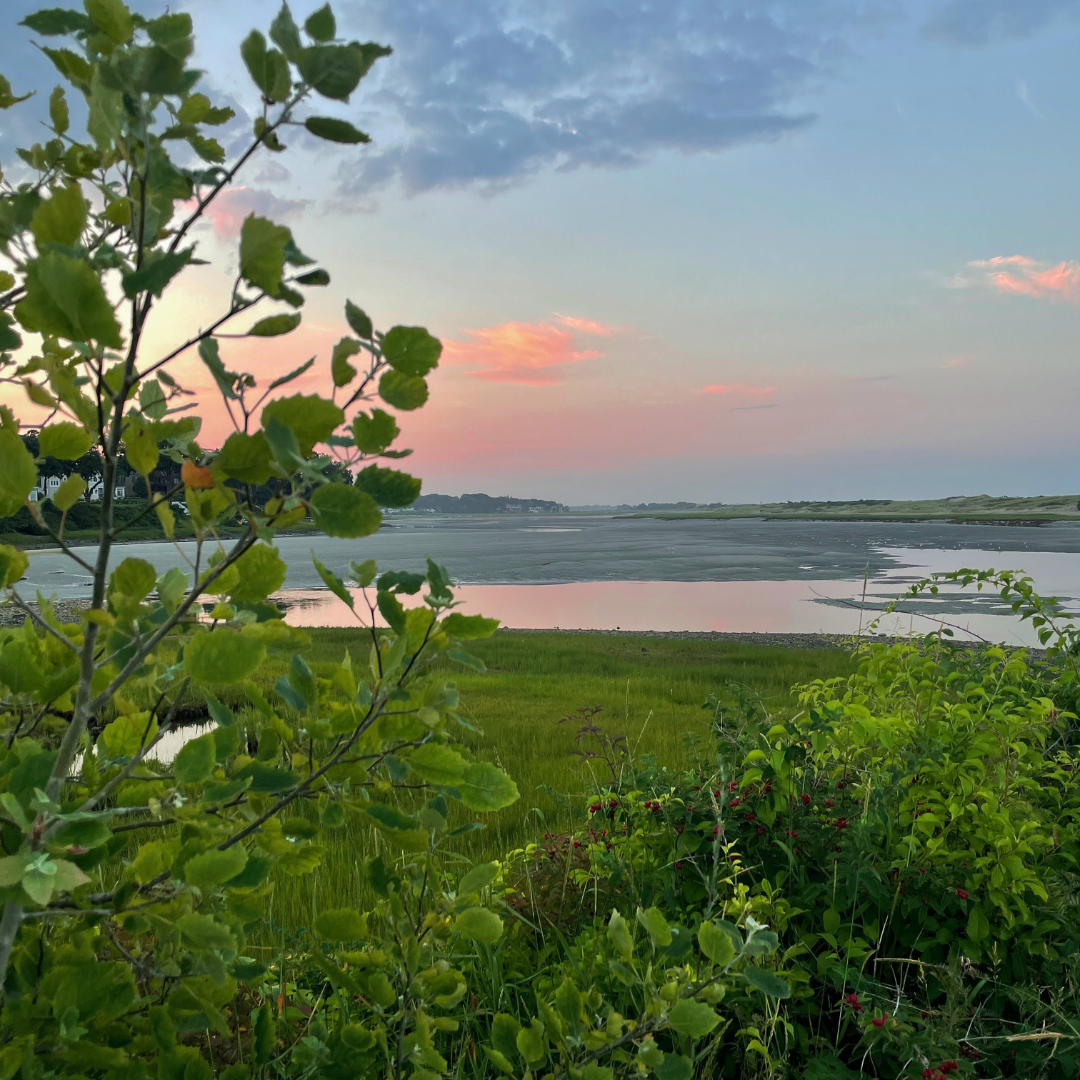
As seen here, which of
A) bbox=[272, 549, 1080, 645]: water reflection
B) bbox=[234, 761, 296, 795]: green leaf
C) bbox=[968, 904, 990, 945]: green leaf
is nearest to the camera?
bbox=[234, 761, 296, 795]: green leaf

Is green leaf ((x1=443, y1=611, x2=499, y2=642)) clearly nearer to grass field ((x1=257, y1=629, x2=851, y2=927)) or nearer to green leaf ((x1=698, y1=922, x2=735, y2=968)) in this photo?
grass field ((x1=257, y1=629, x2=851, y2=927))

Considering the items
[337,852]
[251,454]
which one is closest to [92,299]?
[251,454]

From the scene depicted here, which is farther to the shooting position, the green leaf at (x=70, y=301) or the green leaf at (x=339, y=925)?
the green leaf at (x=339, y=925)

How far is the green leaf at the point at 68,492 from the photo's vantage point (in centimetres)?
111

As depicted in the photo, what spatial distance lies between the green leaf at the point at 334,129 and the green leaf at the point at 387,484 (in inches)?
17.6

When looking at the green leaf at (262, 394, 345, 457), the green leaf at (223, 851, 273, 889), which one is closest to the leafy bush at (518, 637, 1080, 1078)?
the green leaf at (223, 851, 273, 889)

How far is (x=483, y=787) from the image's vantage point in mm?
1024

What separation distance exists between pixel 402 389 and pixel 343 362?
0.08 m

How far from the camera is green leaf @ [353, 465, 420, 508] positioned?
84 centimetres

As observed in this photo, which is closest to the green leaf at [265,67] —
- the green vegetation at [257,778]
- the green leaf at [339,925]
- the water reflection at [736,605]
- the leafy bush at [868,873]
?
the green vegetation at [257,778]

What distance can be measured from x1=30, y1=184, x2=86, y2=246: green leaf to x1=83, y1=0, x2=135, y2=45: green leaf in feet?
0.74

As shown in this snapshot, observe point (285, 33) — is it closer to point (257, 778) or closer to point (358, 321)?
point (358, 321)

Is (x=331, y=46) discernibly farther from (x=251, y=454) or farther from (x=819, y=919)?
(x=819, y=919)

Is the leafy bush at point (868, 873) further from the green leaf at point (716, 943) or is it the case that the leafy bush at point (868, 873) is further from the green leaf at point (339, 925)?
the green leaf at point (339, 925)
